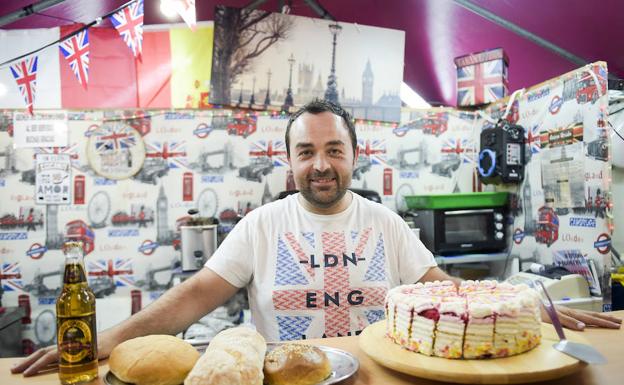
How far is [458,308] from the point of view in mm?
1155

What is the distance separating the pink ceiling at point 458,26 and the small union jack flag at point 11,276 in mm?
1915

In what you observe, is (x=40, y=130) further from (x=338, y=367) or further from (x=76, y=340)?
(x=338, y=367)

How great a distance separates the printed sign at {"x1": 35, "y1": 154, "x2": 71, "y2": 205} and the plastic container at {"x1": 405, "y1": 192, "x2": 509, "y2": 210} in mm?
2750

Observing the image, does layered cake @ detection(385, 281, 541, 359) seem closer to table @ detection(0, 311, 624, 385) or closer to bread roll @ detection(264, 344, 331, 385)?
table @ detection(0, 311, 624, 385)

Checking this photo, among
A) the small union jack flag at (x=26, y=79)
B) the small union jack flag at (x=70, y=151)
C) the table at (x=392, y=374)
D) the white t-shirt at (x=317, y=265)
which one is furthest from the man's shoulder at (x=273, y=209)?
the small union jack flag at (x=26, y=79)

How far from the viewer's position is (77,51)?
345 cm

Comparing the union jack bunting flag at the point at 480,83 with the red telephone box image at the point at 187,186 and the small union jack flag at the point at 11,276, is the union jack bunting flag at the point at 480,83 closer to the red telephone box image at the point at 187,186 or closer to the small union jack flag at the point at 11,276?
the red telephone box image at the point at 187,186

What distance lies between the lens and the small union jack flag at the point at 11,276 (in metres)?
3.69

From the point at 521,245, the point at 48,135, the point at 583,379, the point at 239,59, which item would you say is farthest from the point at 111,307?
the point at 583,379

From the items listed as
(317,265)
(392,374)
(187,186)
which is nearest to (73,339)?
(392,374)

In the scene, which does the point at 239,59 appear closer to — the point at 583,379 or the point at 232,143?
the point at 232,143

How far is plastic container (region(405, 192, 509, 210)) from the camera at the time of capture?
3.69 m

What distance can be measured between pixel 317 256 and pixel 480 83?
2850 millimetres

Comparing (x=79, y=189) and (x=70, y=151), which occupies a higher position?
(x=70, y=151)
